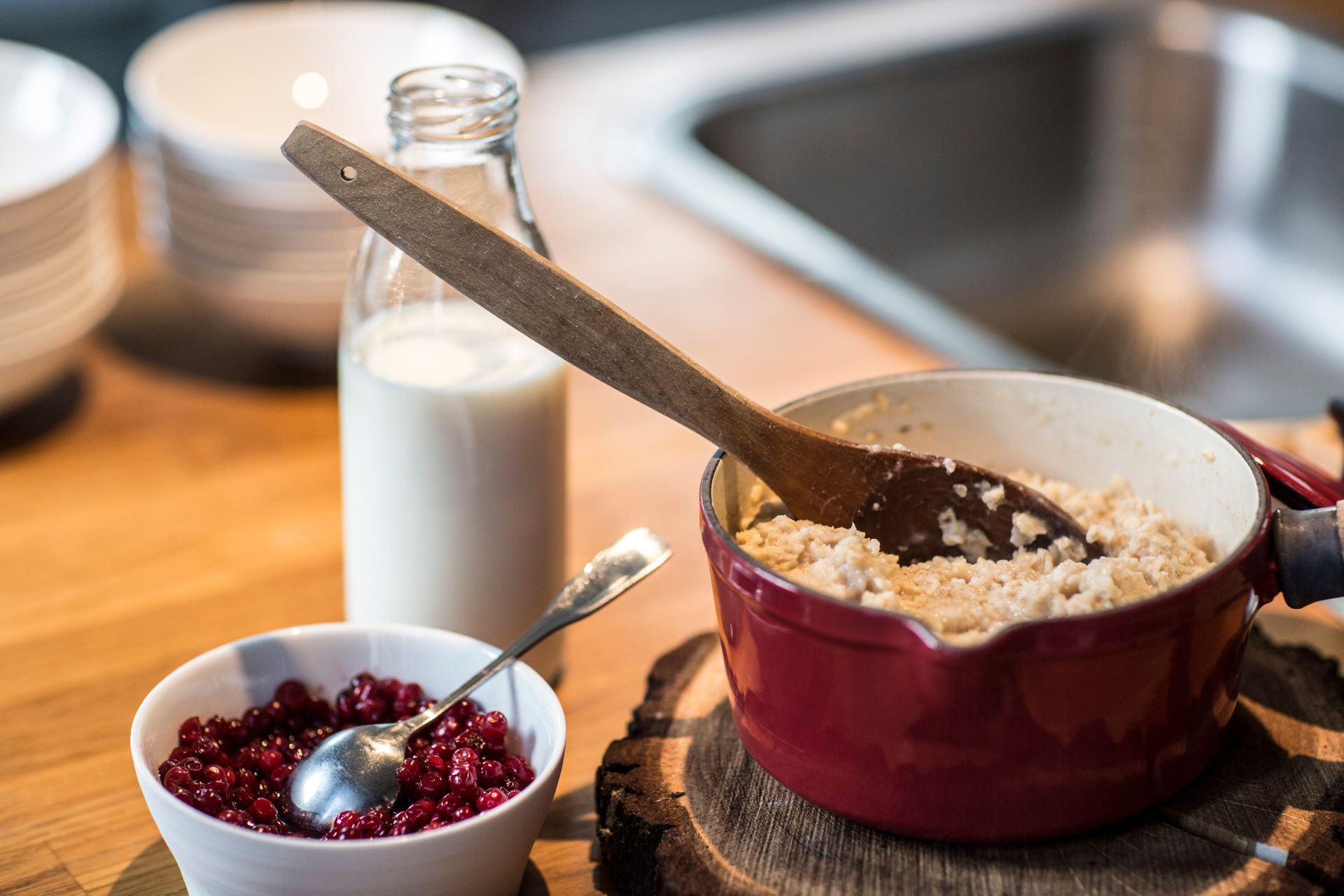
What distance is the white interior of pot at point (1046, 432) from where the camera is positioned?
73 centimetres

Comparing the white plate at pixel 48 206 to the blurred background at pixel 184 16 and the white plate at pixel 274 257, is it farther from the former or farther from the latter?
the blurred background at pixel 184 16

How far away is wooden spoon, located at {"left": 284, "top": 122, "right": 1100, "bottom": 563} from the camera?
668 millimetres

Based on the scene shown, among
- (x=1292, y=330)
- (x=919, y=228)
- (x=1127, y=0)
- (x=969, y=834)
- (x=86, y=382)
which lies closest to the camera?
(x=969, y=834)

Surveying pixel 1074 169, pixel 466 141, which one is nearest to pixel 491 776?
pixel 466 141

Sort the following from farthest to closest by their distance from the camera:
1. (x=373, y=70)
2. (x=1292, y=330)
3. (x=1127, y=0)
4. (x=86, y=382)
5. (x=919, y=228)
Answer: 1. (x=1127, y=0)
2. (x=919, y=228)
3. (x=1292, y=330)
4. (x=373, y=70)
5. (x=86, y=382)

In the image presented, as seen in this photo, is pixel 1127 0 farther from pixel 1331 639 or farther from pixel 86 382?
pixel 86 382

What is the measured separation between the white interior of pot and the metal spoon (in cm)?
7

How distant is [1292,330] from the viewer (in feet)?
5.16

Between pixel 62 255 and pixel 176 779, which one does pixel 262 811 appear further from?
pixel 62 255

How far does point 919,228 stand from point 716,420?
109 cm

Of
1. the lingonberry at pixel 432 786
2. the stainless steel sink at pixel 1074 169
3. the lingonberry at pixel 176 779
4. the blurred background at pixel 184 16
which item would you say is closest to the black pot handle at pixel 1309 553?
the lingonberry at pixel 432 786

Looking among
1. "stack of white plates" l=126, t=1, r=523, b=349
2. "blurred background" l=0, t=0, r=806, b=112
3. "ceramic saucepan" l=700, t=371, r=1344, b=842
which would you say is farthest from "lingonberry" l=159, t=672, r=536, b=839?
"blurred background" l=0, t=0, r=806, b=112

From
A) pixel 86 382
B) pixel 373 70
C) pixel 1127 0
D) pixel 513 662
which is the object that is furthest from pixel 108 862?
pixel 1127 0

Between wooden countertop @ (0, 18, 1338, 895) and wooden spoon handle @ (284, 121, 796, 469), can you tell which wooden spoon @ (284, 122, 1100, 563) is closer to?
wooden spoon handle @ (284, 121, 796, 469)
